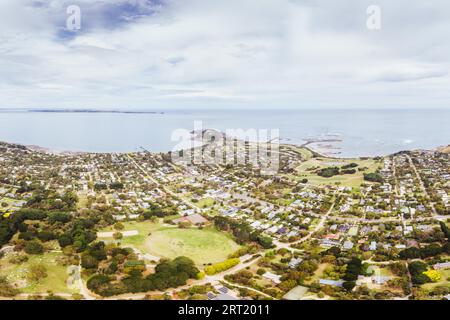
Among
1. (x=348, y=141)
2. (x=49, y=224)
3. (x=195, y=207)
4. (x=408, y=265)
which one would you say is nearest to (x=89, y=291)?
(x=49, y=224)

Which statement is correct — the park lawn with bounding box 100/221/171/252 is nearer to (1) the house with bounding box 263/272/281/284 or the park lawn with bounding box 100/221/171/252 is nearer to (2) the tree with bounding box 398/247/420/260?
(1) the house with bounding box 263/272/281/284

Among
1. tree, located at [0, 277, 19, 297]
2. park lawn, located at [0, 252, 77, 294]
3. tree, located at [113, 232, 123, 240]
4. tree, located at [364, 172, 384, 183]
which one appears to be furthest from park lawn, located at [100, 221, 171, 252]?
tree, located at [364, 172, 384, 183]

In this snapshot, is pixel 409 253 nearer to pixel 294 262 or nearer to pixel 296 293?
pixel 294 262

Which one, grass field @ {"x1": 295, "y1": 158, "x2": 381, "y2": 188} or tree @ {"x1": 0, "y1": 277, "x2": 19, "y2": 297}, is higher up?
grass field @ {"x1": 295, "y1": 158, "x2": 381, "y2": 188}

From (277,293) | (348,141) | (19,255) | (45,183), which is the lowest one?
(277,293)

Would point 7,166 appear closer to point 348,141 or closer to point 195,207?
point 195,207

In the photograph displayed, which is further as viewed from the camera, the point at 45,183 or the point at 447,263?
the point at 45,183
